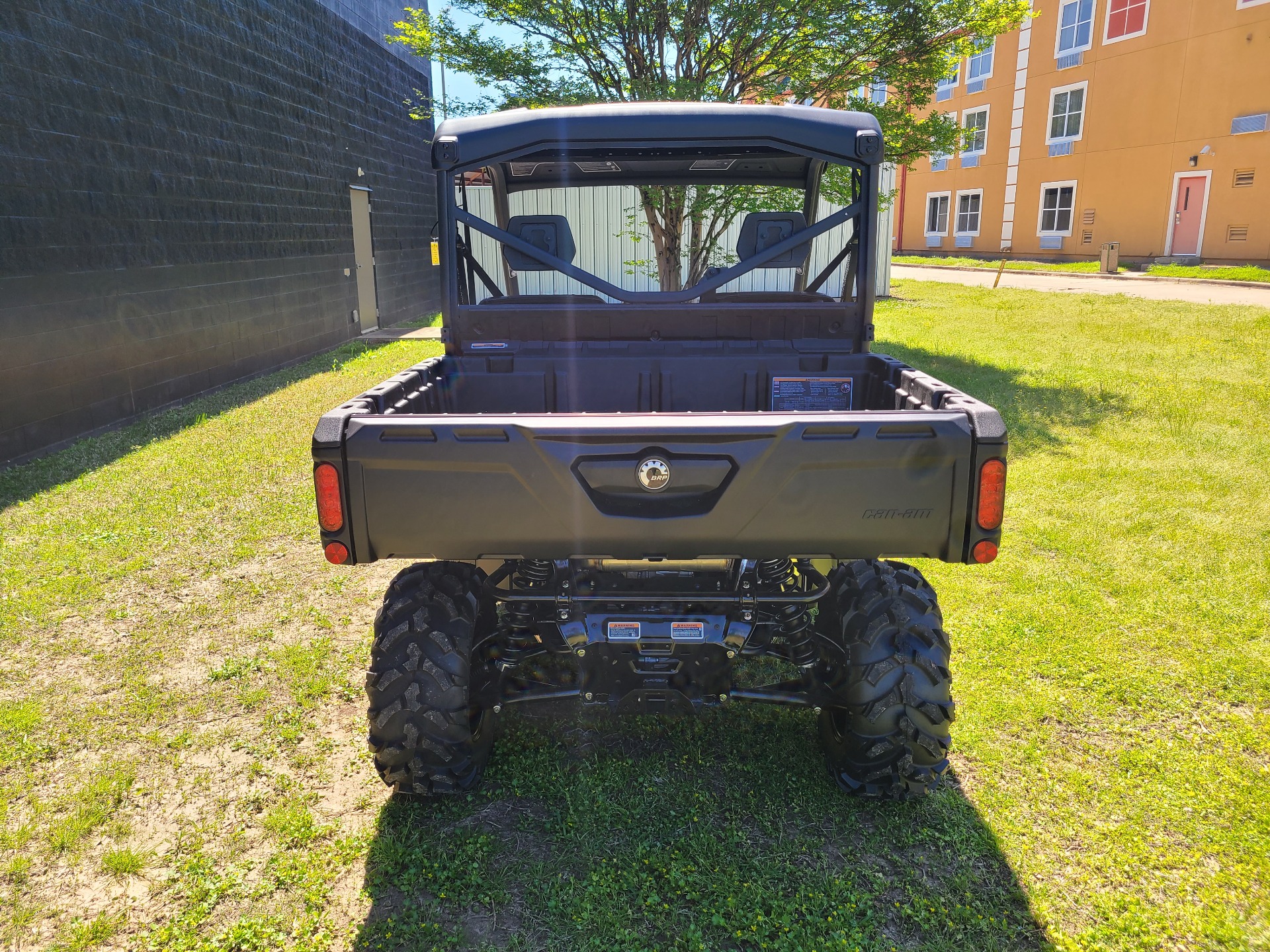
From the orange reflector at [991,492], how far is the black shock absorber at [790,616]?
72cm

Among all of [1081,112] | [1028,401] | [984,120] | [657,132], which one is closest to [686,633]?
[657,132]

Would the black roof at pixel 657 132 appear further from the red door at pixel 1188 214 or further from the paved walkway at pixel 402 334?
the red door at pixel 1188 214

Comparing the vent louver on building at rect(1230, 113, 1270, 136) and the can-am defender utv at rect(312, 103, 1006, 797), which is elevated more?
the vent louver on building at rect(1230, 113, 1270, 136)

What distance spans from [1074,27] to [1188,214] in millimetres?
7370

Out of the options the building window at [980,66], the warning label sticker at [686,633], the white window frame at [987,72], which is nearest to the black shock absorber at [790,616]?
the warning label sticker at [686,633]

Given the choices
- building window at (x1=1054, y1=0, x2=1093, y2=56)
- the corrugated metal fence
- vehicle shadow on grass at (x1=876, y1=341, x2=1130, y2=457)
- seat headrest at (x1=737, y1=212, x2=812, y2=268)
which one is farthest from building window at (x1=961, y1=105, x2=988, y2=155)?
seat headrest at (x1=737, y1=212, x2=812, y2=268)

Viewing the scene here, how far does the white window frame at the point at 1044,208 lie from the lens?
28.7m

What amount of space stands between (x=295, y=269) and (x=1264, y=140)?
23566 millimetres

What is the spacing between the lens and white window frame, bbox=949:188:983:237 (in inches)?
1309

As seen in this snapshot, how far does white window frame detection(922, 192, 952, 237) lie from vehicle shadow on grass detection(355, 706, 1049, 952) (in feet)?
117

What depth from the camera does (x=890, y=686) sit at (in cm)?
288

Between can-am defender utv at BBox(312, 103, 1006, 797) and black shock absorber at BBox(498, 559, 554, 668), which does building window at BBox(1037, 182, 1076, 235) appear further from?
black shock absorber at BBox(498, 559, 554, 668)

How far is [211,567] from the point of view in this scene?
527cm

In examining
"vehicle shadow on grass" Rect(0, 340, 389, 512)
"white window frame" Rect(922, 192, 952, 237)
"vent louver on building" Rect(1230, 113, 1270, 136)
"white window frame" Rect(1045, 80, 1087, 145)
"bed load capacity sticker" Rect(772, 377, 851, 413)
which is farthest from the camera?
"white window frame" Rect(922, 192, 952, 237)
